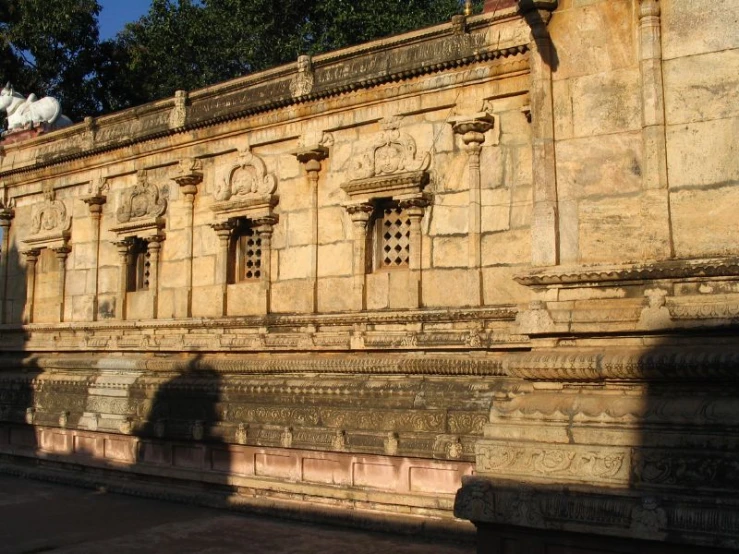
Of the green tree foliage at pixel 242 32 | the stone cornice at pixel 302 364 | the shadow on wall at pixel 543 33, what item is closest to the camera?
the shadow on wall at pixel 543 33

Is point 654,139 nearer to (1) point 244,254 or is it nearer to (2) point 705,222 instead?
(2) point 705,222

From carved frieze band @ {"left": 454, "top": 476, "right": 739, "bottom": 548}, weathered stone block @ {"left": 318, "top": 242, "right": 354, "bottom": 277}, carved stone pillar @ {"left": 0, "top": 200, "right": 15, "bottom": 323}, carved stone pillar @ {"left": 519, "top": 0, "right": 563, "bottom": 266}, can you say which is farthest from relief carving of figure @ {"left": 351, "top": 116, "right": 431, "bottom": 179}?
carved stone pillar @ {"left": 0, "top": 200, "right": 15, "bottom": 323}

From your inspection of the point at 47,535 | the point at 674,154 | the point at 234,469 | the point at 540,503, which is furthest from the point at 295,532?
the point at 674,154

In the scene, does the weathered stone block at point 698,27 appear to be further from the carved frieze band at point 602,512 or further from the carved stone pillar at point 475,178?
the carved stone pillar at point 475,178

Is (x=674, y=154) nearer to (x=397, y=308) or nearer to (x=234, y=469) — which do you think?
(x=397, y=308)

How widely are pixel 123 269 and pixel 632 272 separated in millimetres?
10763

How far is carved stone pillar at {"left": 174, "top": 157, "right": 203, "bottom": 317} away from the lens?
13.2 metres

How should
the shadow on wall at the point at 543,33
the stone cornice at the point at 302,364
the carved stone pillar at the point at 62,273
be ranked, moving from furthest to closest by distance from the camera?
the carved stone pillar at the point at 62,273 < the stone cornice at the point at 302,364 < the shadow on wall at the point at 543,33

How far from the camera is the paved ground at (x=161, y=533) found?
8.77 meters

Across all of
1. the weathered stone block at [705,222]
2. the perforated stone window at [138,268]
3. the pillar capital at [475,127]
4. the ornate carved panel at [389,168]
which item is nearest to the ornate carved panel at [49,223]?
the perforated stone window at [138,268]

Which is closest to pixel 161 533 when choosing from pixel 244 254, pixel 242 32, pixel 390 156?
pixel 244 254

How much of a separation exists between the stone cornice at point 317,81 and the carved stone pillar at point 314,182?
0.79 m

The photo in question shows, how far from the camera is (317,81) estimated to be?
11.7m

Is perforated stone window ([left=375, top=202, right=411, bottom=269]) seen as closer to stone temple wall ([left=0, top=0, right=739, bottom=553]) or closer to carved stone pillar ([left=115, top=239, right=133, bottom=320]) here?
stone temple wall ([left=0, top=0, right=739, bottom=553])
